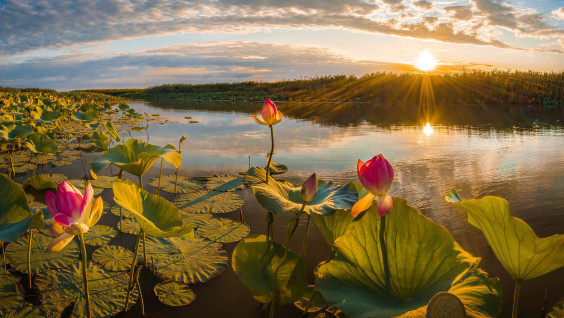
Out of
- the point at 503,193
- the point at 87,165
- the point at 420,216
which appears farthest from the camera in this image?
the point at 87,165

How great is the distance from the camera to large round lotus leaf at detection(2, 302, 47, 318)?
52.0 inches

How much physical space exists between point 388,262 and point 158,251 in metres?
1.30

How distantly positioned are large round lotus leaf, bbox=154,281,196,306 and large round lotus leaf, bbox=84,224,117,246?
0.64 m

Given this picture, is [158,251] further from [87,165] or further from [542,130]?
[542,130]

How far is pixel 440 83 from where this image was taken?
674 inches

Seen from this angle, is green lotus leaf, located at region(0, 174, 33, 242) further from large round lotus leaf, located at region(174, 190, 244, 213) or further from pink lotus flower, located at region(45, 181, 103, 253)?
large round lotus leaf, located at region(174, 190, 244, 213)

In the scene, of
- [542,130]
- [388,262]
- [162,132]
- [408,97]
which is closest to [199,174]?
[388,262]

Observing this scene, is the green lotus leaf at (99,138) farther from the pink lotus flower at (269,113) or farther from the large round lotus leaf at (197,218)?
the pink lotus flower at (269,113)

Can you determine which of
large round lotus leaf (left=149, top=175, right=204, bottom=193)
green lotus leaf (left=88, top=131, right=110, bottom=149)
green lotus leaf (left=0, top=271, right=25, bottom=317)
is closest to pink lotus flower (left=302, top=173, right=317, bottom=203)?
green lotus leaf (left=0, top=271, right=25, bottom=317)

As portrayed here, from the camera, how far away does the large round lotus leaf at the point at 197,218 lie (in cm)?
231

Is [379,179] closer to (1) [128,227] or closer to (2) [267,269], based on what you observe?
(2) [267,269]

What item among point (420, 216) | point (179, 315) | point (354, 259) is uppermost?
point (420, 216)

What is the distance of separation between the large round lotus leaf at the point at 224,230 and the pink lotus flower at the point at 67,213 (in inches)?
46.5

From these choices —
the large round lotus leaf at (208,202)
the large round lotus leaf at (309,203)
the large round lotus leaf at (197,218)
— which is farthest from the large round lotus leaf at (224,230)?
the large round lotus leaf at (309,203)
